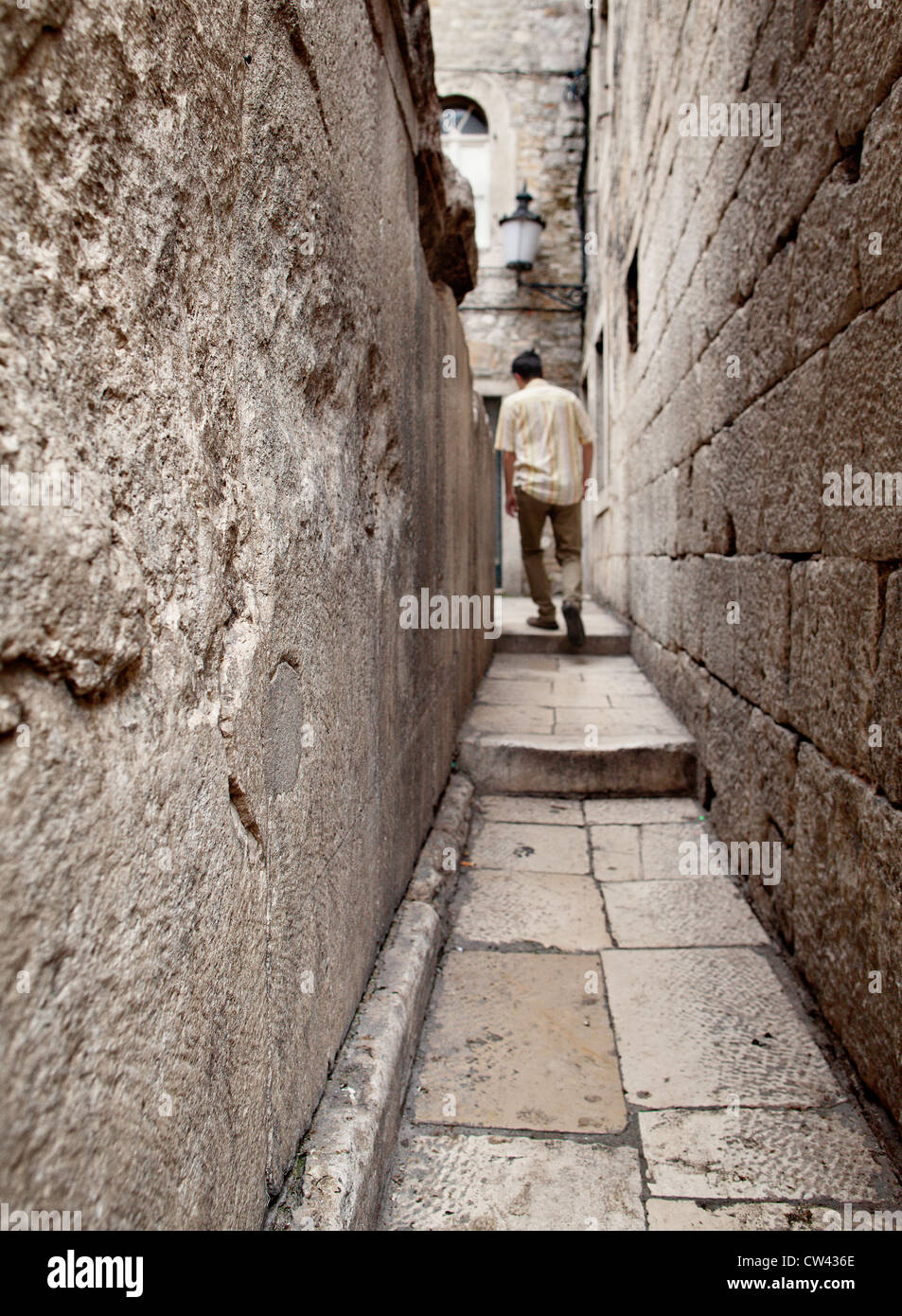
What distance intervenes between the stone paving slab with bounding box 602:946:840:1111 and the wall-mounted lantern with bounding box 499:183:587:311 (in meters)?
10.5

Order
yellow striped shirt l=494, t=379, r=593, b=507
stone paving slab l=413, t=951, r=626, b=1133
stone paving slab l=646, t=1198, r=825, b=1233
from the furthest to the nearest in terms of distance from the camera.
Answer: yellow striped shirt l=494, t=379, r=593, b=507
stone paving slab l=413, t=951, r=626, b=1133
stone paving slab l=646, t=1198, r=825, b=1233

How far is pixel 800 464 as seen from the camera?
7.29 feet

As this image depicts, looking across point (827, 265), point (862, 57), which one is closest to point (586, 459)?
point (827, 265)

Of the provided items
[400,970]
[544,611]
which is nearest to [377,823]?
[400,970]

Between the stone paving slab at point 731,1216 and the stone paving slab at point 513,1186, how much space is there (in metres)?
0.04

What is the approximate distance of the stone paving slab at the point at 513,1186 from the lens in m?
1.47

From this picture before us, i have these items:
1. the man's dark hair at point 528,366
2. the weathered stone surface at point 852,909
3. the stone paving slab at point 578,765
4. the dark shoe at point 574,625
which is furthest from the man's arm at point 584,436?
the weathered stone surface at point 852,909

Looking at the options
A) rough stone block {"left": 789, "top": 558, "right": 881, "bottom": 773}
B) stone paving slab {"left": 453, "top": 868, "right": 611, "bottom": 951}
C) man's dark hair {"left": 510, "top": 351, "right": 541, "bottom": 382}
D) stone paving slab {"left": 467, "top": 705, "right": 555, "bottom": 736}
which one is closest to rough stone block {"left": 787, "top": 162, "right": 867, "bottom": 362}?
rough stone block {"left": 789, "top": 558, "right": 881, "bottom": 773}

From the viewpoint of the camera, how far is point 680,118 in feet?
13.2

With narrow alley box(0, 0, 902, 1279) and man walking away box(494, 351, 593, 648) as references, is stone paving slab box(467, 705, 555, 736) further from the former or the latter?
man walking away box(494, 351, 593, 648)

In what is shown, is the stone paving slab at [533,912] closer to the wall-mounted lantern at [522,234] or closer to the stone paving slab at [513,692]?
the stone paving slab at [513,692]

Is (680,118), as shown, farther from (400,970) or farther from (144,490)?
(144,490)

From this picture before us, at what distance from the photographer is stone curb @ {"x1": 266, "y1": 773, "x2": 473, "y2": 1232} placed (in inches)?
47.7

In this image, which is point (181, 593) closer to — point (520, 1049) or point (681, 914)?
point (520, 1049)
